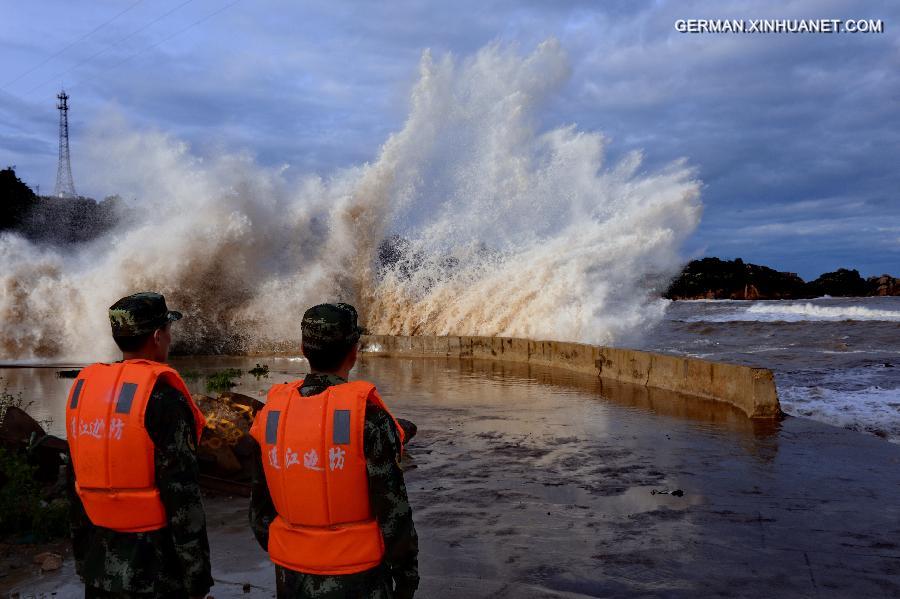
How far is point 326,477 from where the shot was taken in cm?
231

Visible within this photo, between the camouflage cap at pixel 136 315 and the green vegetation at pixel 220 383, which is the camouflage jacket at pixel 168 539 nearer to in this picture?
the camouflage cap at pixel 136 315

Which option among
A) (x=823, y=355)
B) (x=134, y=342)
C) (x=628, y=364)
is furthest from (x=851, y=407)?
(x=823, y=355)

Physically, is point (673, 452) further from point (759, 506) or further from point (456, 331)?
point (456, 331)

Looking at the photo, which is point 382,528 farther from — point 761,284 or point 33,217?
point 761,284

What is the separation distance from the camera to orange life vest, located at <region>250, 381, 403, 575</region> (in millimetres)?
2295

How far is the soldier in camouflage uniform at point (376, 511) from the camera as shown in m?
2.32

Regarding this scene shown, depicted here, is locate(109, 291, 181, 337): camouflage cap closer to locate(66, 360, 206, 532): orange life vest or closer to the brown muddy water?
locate(66, 360, 206, 532): orange life vest

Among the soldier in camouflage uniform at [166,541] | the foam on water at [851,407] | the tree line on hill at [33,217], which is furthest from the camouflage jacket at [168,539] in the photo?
the tree line on hill at [33,217]

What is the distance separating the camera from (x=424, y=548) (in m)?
5.33

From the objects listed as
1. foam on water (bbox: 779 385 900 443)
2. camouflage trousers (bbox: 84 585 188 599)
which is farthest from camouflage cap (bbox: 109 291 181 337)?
foam on water (bbox: 779 385 900 443)

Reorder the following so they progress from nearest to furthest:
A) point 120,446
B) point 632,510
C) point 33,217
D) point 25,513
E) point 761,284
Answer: point 120,446 < point 25,513 < point 632,510 < point 33,217 < point 761,284

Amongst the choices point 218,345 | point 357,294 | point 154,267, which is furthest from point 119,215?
point 357,294

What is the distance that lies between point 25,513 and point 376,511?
4.32 m

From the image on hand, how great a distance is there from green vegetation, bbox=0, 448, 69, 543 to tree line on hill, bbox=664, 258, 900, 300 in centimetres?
9927
